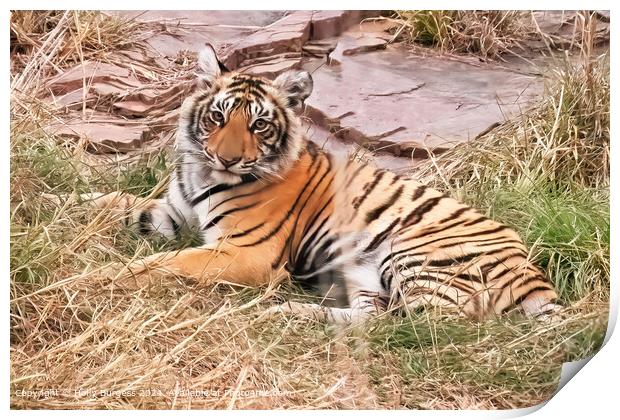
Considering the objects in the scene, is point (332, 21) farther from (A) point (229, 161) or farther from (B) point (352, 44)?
(A) point (229, 161)

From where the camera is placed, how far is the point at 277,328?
3.50 metres

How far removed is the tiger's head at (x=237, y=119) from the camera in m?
3.59

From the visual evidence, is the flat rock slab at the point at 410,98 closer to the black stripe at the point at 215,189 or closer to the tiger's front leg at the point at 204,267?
the black stripe at the point at 215,189

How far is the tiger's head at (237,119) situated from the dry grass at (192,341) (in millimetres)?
332

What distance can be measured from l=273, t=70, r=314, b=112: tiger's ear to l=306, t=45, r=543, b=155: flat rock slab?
0.03 meters

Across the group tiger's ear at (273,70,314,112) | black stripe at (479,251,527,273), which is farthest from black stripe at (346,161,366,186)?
black stripe at (479,251,527,273)

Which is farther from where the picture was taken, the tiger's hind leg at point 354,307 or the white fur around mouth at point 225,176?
the white fur around mouth at point 225,176

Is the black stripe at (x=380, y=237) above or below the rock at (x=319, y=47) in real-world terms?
below

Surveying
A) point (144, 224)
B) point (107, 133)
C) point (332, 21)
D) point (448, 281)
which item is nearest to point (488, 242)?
point (448, 281)

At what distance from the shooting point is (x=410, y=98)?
11.9ft

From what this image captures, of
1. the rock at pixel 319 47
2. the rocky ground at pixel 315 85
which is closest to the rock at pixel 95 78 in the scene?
the rocky ground at pixel 315 85

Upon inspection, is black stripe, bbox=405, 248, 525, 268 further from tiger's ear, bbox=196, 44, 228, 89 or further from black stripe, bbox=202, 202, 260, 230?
tiger's ear, bbox=196, 44, 228, 89

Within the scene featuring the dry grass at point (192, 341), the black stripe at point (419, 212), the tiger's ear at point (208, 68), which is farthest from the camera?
the black stripe at point (419, 212)

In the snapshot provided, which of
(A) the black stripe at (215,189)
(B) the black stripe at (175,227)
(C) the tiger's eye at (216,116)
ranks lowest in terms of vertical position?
(B) the black stripe at (175,227)
